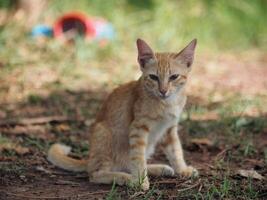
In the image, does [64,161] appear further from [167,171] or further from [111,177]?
[167,171]

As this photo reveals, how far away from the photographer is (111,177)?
15.0ft

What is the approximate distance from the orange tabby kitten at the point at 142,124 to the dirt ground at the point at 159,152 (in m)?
0.12

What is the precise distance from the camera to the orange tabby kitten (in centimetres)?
456

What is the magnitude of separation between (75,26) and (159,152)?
3.51m

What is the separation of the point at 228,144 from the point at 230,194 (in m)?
1.59

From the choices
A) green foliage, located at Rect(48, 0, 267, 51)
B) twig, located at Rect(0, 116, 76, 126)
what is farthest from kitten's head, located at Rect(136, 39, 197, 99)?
green foliage, located at Rect(48, 0, 267, 51)

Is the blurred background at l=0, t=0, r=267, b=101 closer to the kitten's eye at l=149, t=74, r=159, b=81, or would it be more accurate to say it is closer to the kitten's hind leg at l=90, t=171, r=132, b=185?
the kitten's hind leg at l=90, t=171, r=132, b=185

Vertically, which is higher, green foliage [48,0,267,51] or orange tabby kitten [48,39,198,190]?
green foliage [48,0,267,51]

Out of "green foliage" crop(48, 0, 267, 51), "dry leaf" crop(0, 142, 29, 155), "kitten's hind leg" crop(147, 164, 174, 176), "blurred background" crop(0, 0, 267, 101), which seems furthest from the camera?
"green foliage" crop(48, 0, 267, 51)

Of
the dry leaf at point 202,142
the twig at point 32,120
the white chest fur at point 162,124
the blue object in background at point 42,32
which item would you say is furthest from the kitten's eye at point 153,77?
the blue object in background at point 42,32

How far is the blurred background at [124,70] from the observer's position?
5.68 metres

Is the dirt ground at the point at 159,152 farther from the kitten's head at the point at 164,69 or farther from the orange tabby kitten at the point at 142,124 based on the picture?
the kitten's head at the point at 164,69

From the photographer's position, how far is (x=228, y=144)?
18.9 ft

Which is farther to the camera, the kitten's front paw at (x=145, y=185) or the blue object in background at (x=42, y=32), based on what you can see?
the blue object in background at (x=42, y=32)
